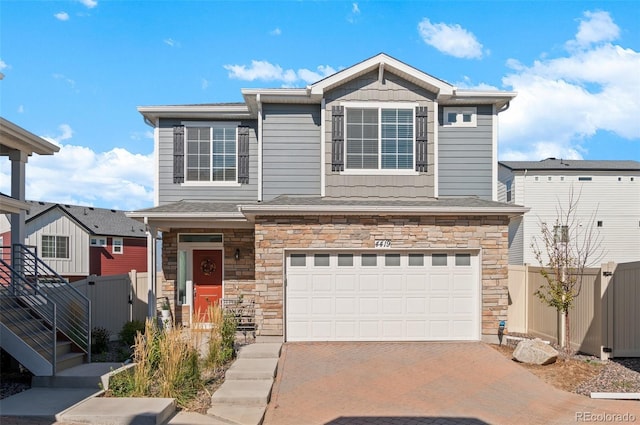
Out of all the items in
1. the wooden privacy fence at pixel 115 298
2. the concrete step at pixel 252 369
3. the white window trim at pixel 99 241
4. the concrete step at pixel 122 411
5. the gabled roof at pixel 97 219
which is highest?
the gabled roof at pixel 97 219

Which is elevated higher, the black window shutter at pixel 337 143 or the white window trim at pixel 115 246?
the black window shutter at pixel 337 143

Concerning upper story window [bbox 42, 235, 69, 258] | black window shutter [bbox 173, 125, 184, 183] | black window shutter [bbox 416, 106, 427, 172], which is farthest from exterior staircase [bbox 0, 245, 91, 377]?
upper story window [bbox 42, 235, 69, 258]

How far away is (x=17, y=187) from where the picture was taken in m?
11.2

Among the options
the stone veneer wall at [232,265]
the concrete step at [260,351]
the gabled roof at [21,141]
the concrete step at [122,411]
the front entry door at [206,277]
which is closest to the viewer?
the concrete step at [122,411]

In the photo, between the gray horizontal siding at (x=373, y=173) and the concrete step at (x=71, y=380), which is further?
the gray horizontal siding at (x=373, y=173)

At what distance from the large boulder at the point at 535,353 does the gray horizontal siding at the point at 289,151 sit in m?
6.33

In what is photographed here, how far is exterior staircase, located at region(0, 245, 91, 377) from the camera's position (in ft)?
28.0

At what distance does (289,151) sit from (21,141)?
20.4 feet

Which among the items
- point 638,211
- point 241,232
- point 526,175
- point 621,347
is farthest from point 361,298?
point 638,211

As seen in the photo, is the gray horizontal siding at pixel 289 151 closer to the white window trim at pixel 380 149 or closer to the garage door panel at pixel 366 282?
the white window trim at pixel 380 149

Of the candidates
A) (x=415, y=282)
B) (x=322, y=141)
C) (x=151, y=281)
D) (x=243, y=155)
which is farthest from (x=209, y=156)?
(x=415, y=282)

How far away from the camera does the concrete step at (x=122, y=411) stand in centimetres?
680

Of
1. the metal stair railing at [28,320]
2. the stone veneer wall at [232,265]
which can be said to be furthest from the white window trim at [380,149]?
the metal stair railing at [28,320]

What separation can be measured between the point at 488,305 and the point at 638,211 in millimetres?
20454
